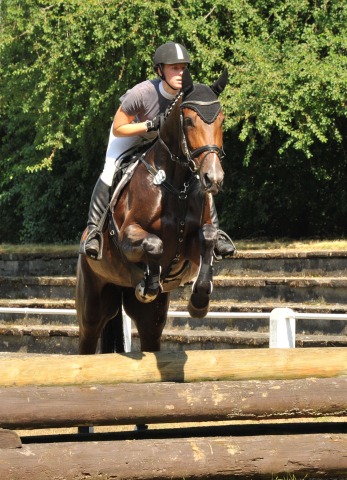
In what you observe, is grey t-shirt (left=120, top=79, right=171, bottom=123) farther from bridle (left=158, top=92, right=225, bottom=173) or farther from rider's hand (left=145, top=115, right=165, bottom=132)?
bridle (left=158, top=92, right=225, bottom=173)

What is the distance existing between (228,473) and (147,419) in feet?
2.05

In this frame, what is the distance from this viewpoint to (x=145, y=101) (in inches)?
202

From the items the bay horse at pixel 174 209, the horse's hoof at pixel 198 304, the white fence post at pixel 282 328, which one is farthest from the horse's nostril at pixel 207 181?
the white fence post at pixel 282 328

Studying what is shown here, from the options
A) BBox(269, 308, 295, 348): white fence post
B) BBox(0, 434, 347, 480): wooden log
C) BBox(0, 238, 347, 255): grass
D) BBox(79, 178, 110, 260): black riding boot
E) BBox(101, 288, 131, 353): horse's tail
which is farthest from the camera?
BBox(0, 238, 347, 255): grass

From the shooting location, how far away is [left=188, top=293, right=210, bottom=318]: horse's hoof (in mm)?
4465

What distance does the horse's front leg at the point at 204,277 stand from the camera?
14.5 feet

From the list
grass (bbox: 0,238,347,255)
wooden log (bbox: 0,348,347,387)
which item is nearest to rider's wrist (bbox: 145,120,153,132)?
wooden log (bbox: 0,348,347,387)

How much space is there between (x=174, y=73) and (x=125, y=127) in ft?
1.85

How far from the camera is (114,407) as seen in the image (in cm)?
423

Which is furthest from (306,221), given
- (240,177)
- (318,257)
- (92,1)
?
(92,1)

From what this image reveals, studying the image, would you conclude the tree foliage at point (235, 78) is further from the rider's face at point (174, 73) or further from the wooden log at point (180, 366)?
the wooden log at point (180, 366)

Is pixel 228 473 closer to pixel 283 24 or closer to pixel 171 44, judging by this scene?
pixel 171 44

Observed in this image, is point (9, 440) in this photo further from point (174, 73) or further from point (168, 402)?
point (174, 73)

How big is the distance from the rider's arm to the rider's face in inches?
15.5
